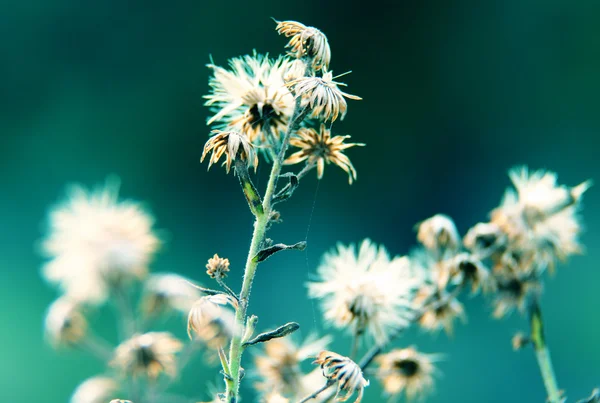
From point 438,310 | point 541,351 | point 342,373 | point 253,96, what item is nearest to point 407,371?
point 438,310

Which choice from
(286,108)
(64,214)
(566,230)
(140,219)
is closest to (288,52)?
(286,108)

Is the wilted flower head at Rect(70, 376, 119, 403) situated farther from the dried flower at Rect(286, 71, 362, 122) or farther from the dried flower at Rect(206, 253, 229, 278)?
the dried flower at Rect(286, 71, 362, 122)

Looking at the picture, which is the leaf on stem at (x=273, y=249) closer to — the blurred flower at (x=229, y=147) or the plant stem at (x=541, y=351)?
the blurred flower at (x=229, y=147)

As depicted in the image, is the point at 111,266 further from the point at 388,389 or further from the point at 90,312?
the point at 388,389

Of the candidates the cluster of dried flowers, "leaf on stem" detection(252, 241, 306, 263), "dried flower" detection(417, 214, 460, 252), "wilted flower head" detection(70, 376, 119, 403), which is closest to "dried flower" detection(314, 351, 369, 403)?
the cluster of dried flowers

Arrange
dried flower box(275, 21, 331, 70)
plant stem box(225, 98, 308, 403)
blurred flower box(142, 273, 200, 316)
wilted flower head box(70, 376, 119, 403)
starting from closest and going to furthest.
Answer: plant stem box(225, 98, 308, 403) < dried flower box(275, 21, 331, 70) < wilted flower head box(70, 376, 119, 403) < blurred flower box(142, 273, 200, 316)

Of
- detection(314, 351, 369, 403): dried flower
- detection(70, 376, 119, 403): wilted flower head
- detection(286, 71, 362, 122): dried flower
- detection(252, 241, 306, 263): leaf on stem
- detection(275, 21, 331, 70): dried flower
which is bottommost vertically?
detection(314, 351, 369, 403): dried flower

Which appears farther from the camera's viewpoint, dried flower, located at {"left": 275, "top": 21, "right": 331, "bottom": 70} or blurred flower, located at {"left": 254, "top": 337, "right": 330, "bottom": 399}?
blurred flower, located at {"left": 254, "top": 337, "right": 330, "bottom": 399}

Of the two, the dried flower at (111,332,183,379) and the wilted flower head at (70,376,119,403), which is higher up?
the dried flower at (111,332,183,379)
